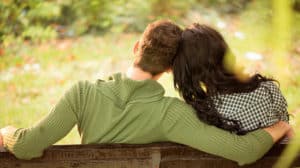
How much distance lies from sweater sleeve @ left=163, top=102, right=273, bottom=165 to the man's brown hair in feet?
0.63

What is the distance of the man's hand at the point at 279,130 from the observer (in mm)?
1754

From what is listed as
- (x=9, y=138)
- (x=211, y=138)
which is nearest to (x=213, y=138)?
(x=211, y=138)

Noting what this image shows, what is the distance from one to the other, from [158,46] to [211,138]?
0.37 m

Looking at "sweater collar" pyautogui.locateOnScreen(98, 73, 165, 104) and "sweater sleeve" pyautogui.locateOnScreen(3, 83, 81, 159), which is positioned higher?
"sweater collar" pyautogui.locateOnScreen(98, 73, 165, 104)

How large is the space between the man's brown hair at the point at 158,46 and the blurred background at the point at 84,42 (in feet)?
0.25

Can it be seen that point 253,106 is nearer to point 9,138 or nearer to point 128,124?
point 128,124

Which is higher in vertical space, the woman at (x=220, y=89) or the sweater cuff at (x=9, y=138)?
the woman at (x=220, y=89)

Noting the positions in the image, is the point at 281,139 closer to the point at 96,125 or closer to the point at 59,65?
the point at 96,125

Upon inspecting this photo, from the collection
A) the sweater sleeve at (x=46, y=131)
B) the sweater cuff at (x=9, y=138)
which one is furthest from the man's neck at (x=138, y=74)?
the sweater cuff at (x=9, y=138)

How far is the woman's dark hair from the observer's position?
184 cm

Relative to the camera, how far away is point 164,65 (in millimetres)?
1865

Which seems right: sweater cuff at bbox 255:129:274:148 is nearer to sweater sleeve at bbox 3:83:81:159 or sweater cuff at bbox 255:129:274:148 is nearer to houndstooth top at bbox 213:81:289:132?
houndstooth top at bbox 213:81:289:132

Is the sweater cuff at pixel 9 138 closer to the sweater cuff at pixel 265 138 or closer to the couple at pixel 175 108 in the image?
the couple at pixel 175 108

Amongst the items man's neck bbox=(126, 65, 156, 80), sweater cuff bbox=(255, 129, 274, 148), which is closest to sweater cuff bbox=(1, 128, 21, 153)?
man's neck bbox=(126, 65, 156, 80)
